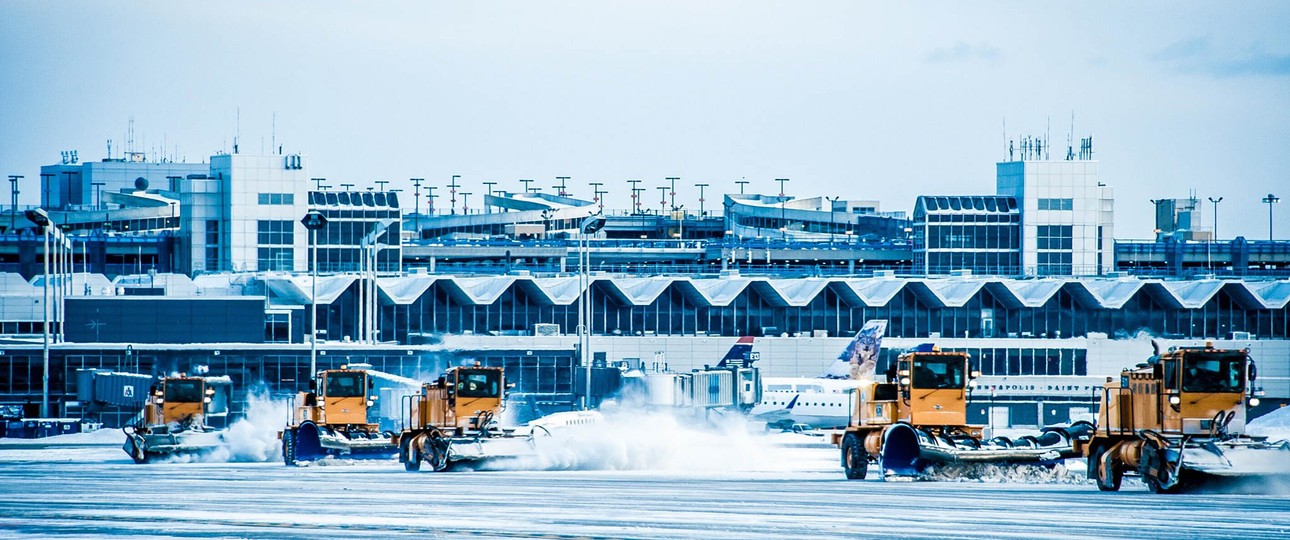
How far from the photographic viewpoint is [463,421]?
2205 inches

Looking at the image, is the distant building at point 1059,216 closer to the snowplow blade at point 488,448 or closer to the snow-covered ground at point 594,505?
the snow-covered ground at point 594,505

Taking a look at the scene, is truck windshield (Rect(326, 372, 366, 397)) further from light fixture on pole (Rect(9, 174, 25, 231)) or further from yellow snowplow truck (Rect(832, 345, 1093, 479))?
light fixture on pole (Rect(9, 174, 25, 231))

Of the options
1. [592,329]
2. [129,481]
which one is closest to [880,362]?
[592,329]

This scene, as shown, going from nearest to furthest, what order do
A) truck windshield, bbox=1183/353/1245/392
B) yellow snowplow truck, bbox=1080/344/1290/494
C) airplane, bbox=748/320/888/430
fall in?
yellow snowplow truck, bbox=1080/344/1290/494, truck windshield, bbox=1183/353/1245/392, airplane, bbox=748/320/888/430

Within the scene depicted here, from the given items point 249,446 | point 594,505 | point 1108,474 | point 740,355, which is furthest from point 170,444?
point 740,355

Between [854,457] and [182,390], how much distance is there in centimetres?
3076

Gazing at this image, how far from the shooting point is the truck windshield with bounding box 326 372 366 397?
62.8m

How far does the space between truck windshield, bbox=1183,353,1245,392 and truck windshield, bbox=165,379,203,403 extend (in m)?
40.7

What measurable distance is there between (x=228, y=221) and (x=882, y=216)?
90552 millimetres

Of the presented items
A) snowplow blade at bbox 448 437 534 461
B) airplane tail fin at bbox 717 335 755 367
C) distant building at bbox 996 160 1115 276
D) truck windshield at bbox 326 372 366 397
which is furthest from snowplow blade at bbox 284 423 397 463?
distant building at bbox 996 160 1115 276

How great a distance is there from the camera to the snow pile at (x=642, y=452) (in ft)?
182

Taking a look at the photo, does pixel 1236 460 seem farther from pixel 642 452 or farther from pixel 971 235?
pixel 971 235

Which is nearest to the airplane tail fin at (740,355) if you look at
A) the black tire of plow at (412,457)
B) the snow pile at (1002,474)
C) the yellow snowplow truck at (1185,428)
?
the black tire of plow at (412,457)

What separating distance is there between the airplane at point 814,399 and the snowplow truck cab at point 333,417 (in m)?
37.9
